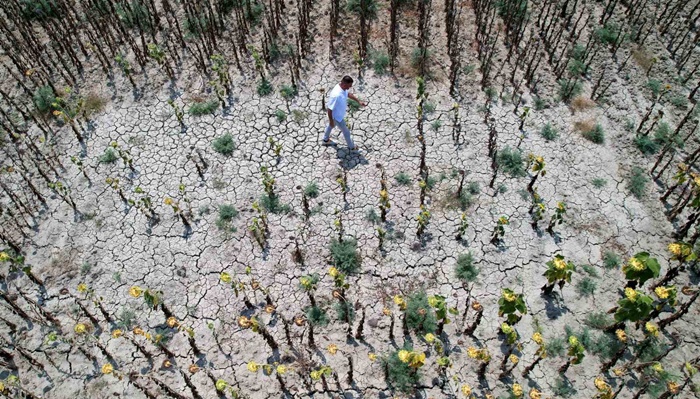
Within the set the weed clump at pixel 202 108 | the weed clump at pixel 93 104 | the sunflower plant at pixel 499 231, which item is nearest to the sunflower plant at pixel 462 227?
the sunflower plant at pixel 499 231

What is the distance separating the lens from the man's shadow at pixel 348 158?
884 cm

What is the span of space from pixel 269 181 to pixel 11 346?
4425 mm

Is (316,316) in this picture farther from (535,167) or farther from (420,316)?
(535,167)

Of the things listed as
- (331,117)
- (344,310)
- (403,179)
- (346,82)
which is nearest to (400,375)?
(344,310)

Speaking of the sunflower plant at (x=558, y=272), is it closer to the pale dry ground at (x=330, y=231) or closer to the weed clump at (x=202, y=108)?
the pale dry ground at (x=330, y=231)

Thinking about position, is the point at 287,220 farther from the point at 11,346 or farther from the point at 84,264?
the point at 11,346

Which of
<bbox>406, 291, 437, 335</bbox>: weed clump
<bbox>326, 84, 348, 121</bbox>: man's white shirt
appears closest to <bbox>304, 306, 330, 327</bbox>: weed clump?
<bbox>406, 291, 437, 335</bbox>: weed clump

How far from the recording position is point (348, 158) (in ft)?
29.3

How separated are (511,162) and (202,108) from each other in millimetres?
5948

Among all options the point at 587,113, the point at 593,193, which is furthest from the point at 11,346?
the point at 587,113

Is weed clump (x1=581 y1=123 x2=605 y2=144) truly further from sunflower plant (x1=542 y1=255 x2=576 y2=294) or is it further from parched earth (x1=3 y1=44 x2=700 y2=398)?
sunflower plant (x1=542 y1=255 x2=576 y2=294)

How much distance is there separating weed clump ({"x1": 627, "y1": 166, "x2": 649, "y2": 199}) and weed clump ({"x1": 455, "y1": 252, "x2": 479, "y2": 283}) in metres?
3.26

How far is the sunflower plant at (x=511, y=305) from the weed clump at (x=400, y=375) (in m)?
1.47

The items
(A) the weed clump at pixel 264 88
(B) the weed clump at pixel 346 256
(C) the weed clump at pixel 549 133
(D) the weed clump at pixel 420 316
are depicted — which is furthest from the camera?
(A) the weed clump at pixel 264 88
